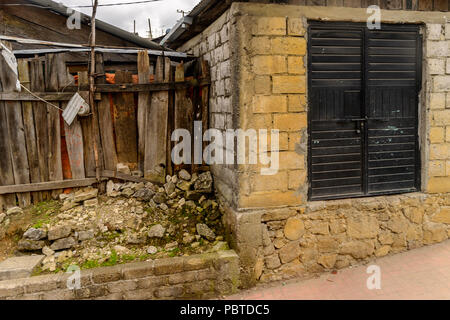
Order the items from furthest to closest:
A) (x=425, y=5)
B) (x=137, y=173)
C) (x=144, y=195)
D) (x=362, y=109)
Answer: (x=137, y=173) < (x=144, y=195) < (x=425, y=5) < (x=362, y=109)

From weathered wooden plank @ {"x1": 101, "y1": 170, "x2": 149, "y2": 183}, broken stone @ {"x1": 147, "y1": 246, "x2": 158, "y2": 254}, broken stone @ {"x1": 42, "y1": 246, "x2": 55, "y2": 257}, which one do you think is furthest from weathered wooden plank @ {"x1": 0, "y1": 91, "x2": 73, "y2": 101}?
broken stone @ {"x1": 147, "y1": 246, "x2": 158, "y2": 254}

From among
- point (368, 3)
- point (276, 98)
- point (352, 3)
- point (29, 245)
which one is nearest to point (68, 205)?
point (29, 245)

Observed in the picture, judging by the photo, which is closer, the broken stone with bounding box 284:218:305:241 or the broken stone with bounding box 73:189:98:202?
the broken stone with bounding box 284:218:305:241

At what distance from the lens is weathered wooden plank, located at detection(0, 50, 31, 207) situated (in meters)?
5.14

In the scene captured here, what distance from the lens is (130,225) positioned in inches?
192

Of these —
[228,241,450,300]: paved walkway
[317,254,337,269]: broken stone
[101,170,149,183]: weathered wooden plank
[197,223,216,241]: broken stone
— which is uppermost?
[101,170,149,183]: weathered wooden plank

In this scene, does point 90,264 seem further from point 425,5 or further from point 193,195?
point 425,5

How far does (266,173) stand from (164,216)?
5.35 ft

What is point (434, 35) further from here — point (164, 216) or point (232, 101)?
point (164, 216)

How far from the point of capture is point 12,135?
5172 mm

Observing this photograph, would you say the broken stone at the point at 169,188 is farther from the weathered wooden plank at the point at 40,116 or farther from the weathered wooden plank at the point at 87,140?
the weathered wooden plank at the point at 40,116

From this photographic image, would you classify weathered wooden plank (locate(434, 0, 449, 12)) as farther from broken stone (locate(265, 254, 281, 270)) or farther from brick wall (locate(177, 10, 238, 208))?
broken stone (locate(265, 254, 281, 270))

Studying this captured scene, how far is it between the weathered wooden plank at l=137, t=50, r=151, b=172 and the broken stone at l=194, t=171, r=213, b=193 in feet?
2.96

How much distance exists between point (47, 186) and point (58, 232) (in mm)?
967
